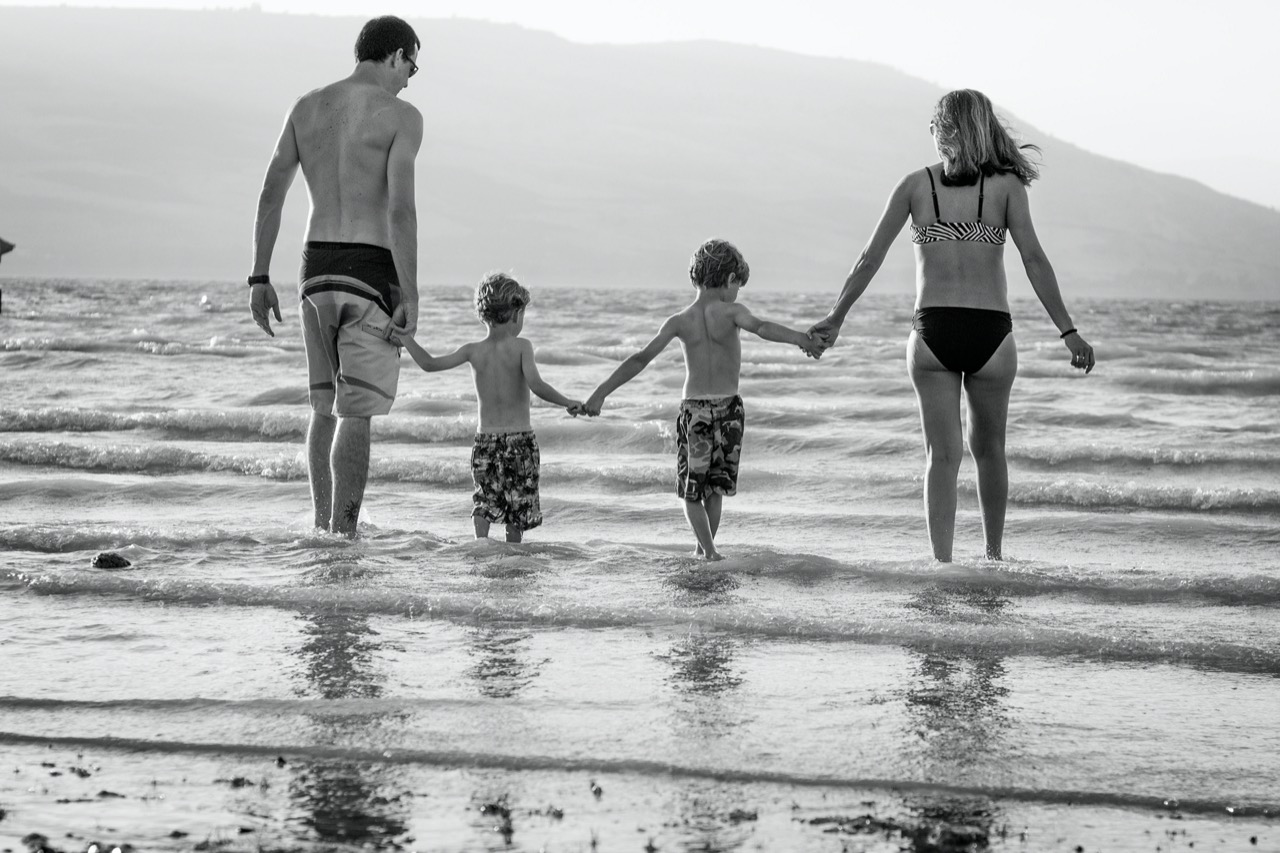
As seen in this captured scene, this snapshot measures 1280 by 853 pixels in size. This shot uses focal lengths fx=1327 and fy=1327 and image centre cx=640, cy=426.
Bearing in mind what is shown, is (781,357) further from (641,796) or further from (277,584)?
(641,796)

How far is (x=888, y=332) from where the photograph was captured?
2694 centimetres

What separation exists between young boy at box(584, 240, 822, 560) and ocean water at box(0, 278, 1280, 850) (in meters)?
0.35

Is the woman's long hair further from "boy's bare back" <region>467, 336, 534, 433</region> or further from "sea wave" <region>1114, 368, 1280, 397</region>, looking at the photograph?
"sea wave" <region>1114, 368, 1280, 397</region>

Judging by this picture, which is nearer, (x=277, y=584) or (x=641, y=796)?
(x=641, y=796)

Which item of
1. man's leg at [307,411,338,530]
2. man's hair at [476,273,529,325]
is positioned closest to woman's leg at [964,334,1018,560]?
man's hair at [476,273,529,325]

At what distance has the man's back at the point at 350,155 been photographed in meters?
5.43

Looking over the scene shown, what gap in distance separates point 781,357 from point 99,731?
15.2 metres

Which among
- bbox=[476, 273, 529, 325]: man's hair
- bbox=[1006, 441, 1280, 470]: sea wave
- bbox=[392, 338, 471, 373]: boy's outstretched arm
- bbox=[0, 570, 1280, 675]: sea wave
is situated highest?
bbox=[476, 273, 529, 325]: man's hair

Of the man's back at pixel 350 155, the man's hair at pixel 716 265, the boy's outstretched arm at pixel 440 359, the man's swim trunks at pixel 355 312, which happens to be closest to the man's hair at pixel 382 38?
the man's back at pixel 350 155

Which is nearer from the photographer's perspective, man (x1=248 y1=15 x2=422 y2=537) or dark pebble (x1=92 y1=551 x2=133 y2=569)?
dark pebble (x1=92 y1=551 x2=133 y2=569)

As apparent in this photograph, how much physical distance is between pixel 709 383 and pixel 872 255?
2.85 feet

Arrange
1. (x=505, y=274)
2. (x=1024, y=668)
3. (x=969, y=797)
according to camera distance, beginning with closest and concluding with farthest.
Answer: (x=969, y=797), (x=1024, y=668), (x=505, y=274)

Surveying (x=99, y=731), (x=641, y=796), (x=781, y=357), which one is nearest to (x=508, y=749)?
(x=641, y=796)

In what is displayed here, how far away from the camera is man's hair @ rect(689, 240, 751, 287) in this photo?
18.3 ft
